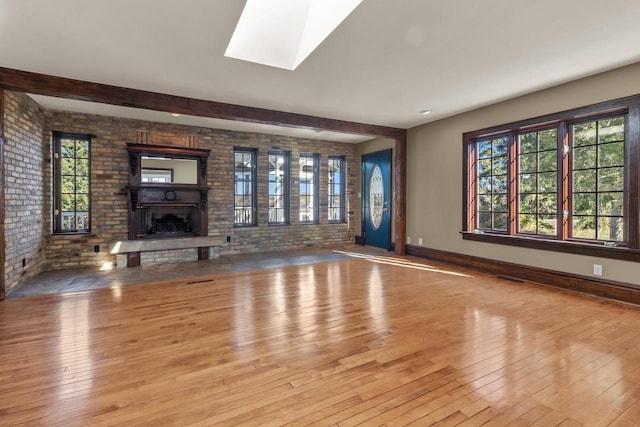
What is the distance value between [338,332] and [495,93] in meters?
3.83

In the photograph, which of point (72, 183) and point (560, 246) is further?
point (72, 183)

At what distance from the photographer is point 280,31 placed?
3.17 metres

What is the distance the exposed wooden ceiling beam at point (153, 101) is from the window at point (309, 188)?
6.40ft


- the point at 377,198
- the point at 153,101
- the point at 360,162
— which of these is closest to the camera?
the point at 153,101

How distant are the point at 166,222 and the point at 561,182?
6448 mm

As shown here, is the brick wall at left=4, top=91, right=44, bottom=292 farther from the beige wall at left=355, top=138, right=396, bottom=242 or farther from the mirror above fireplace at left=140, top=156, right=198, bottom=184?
the beige wall at left=355, top=138, right=396, bottom=242

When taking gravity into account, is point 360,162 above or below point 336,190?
above

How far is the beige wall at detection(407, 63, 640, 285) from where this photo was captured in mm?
3494

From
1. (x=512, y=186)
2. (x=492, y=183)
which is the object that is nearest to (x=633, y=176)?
→ (x=512, y=186)

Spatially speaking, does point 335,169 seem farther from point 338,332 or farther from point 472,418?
point 472,418

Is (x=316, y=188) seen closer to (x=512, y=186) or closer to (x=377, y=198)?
(x=377, y=198)

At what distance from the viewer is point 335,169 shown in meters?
7.84

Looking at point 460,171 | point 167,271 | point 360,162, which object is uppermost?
point 360,162

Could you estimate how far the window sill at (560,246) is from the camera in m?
3.40
